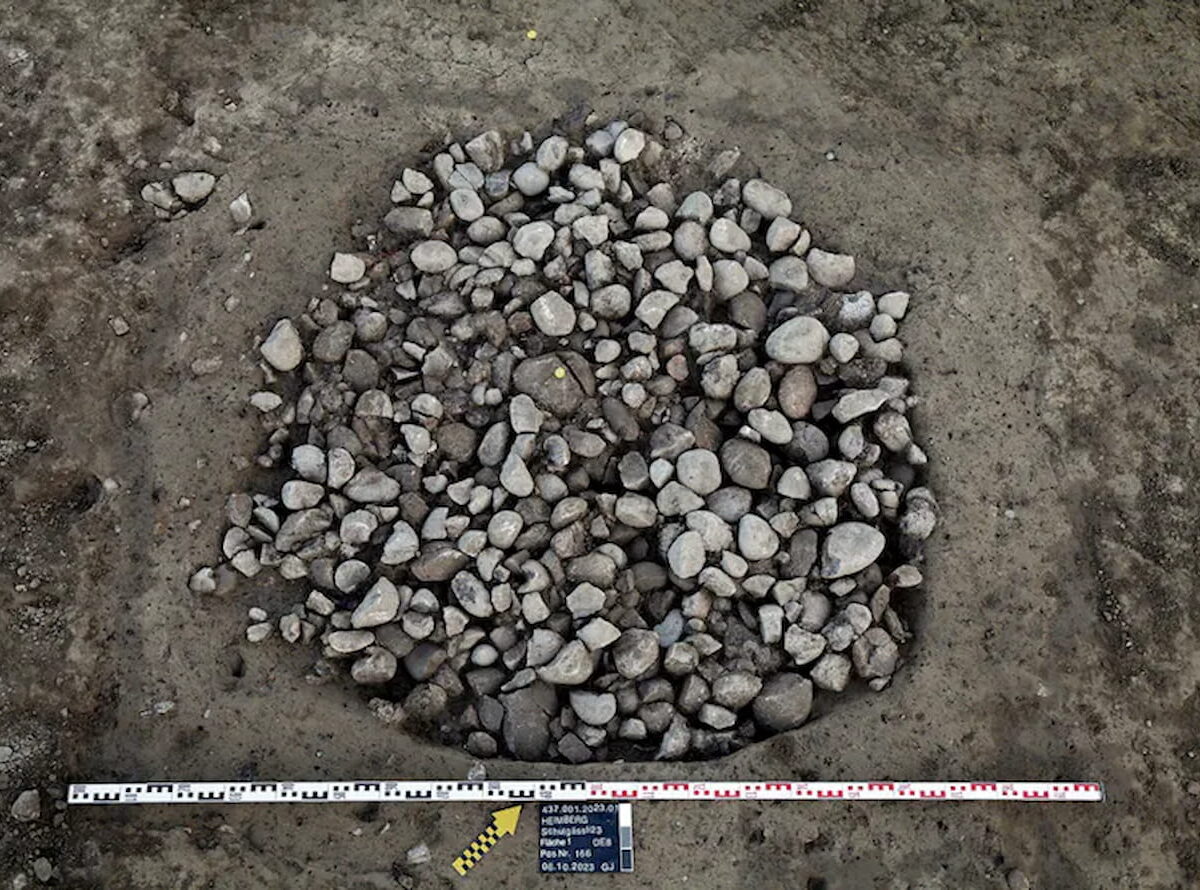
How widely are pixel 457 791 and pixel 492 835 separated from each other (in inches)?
8.3

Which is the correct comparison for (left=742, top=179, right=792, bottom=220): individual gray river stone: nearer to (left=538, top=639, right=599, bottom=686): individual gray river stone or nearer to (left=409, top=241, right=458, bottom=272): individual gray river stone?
(left=409, top=241, right=458, bottom=272): individual gray river stone

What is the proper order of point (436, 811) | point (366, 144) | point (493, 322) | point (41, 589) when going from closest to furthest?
point (436, 811)
point (41, 589)
point (493, 322)
point (366, 144)

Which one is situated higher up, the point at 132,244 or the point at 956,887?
the point at 132,244

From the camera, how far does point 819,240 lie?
5.14 meters

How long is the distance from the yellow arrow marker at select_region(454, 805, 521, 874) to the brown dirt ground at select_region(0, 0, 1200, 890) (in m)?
0.05

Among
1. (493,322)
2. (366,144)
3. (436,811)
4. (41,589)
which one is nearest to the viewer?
(436,811)

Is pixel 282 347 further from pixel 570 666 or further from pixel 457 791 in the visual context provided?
pixel 457 791

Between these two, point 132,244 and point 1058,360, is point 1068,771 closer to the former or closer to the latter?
point 1058,360

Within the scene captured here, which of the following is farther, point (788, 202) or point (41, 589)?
point (788, 202)

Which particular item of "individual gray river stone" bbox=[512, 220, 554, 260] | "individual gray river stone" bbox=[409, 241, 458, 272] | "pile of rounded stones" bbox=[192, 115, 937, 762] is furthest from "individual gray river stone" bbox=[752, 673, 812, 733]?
"individual gray river stone" bbox=[409, 241, 458, 272]

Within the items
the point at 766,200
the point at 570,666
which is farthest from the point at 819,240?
the point at 570,666

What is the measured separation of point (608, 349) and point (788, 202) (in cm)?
115

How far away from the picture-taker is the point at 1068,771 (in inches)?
172

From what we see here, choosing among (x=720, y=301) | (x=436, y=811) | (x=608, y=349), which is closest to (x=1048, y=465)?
(x=720, y=301)
